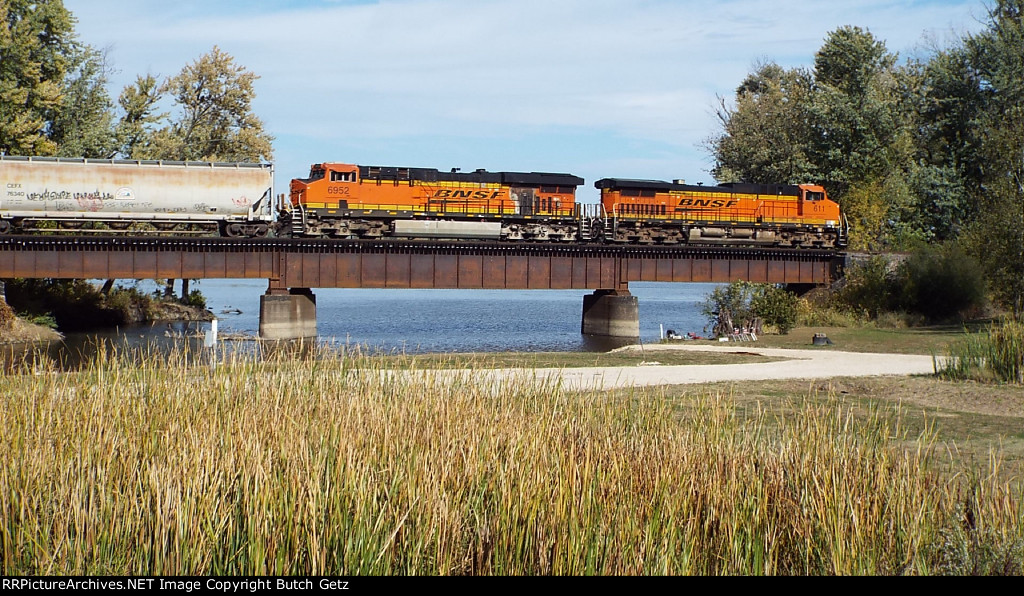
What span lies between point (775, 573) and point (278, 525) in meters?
4.52

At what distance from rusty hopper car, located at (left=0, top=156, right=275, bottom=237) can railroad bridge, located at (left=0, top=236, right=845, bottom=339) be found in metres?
2.84

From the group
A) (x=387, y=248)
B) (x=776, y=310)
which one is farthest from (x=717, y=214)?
(x=387, y=248)

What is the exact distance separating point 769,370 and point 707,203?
28.9 metres

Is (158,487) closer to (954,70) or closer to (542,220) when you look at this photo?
(542,220)

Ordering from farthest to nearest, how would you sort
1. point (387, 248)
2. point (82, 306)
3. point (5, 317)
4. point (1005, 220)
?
point (82, 306) → point (387, 248) → point (5, 317) → point (1005, 220)

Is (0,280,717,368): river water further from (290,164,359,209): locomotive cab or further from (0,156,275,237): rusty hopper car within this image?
(290,164,359,209): locomotive cab

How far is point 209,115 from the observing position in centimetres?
6444

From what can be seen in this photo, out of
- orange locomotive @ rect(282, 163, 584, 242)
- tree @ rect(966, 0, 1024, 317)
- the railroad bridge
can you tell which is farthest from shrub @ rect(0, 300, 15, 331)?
tree @ rect(966, 0, 1024, 317)

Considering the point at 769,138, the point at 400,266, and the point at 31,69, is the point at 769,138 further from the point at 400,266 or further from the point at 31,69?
the point at 31,69

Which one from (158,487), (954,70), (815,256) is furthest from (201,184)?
(954,70)

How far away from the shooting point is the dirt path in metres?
22.3

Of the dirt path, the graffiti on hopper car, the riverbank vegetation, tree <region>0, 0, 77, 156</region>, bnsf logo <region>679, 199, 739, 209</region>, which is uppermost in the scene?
tree <region>0, 0, 77, 156</region>

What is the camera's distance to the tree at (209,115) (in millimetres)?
61562

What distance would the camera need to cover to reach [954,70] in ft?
222
